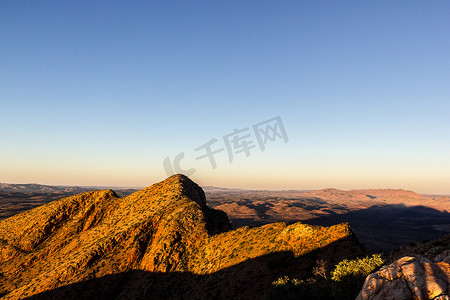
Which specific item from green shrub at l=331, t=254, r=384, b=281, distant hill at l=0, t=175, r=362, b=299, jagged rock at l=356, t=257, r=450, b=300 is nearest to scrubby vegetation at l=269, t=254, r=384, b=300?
green shrub at l=331, t=254, r=384, b=281

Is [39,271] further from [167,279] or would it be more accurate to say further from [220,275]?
[220,275]

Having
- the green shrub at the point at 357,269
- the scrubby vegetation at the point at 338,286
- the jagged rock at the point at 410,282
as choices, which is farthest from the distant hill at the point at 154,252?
the jagged rock at the point at 410,282

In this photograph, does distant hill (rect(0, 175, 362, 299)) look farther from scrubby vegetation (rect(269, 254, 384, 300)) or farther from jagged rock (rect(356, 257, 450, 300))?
jagged rock (rect(356, 257, 450, 300))

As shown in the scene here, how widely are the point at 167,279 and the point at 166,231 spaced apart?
735cm

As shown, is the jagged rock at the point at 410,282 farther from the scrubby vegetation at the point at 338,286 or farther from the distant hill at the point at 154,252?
the distant hill at the point at 154,252

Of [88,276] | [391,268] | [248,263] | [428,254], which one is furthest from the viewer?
[88,276]

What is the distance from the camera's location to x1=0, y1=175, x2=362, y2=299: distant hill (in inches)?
1101

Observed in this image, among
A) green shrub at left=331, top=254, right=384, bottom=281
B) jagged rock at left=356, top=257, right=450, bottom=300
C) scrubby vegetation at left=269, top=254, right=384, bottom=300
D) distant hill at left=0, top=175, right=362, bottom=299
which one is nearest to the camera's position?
jagged rock at left=356, top=257, right=450, bottom=300

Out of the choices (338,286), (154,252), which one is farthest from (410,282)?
(154,252)

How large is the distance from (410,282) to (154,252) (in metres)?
32.4

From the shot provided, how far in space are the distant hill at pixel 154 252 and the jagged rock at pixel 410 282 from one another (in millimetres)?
13017

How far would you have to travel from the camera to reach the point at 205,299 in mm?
27125

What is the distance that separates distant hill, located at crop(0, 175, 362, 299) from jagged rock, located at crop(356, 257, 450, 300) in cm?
1302

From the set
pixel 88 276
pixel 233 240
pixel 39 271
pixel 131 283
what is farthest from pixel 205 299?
pixel 39 271
